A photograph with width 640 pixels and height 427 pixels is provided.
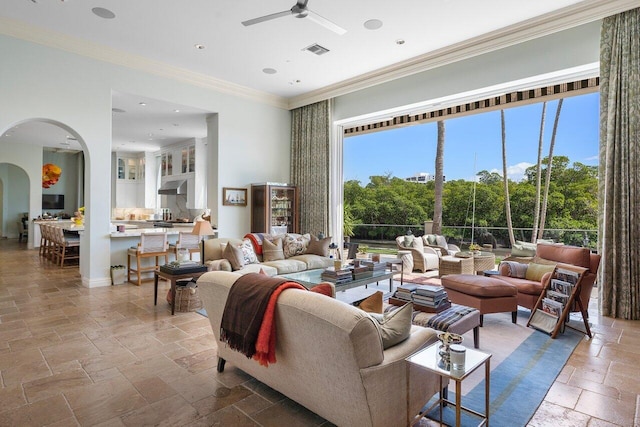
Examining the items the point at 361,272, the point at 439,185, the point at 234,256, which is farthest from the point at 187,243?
the point at 439,185

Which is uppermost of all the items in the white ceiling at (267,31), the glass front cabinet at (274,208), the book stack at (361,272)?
the white ceiling at (267,31)

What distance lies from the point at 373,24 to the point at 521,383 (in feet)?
15.0

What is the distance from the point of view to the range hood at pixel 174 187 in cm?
1060

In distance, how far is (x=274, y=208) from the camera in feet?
25.9

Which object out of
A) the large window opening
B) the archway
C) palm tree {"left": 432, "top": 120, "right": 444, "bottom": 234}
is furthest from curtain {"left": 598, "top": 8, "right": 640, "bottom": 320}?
the archway

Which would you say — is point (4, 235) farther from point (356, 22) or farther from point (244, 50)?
point (356, 22)

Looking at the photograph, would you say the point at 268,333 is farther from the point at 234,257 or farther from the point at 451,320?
the point at 234,257

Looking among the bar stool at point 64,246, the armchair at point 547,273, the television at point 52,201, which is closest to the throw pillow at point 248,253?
the armchair at point 547,273

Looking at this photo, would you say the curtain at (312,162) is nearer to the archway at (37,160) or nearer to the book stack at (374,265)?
the book stack at (374,265)

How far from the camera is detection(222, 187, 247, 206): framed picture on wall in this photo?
7.40m

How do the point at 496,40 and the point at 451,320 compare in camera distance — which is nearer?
the point at 451,320

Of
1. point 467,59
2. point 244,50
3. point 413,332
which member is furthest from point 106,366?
point 467,59

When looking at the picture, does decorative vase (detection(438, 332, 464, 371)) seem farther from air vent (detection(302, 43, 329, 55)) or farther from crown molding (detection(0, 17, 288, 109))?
crown molding (detection(0, 17, 288, 109))

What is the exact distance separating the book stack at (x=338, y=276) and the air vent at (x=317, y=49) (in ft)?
11.5
